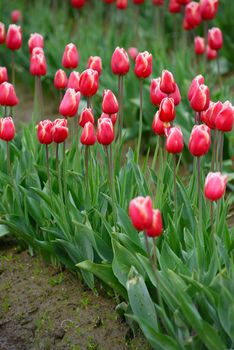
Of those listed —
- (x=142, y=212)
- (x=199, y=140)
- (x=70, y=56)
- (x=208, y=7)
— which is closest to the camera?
(x=142, y=212)

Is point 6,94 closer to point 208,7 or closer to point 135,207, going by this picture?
point 135,207

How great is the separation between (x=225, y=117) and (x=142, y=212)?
2.13 feet

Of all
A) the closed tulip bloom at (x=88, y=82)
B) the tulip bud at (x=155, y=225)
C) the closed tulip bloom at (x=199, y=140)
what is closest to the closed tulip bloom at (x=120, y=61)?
the closed tulip bloom at (x=88, y=82)

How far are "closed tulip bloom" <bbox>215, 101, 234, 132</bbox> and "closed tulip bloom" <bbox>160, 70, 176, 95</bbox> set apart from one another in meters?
0.36

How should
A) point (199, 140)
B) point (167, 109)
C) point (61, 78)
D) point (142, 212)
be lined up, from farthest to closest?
point (61, 78), point (167, 109), point (199, 140), point (142, 212)

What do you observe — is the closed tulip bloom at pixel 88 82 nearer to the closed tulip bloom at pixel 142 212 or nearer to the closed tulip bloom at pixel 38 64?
the closed tulip bloom at pixel 38 64

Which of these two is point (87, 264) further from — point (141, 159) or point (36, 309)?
point (141, 159)

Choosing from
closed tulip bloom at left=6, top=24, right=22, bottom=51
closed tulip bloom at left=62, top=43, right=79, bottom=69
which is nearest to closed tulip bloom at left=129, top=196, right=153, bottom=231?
closed tulip bloom at left=62, top=43, right=79, bottom=69

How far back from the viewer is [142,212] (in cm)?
279

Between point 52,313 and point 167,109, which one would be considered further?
point 52,313

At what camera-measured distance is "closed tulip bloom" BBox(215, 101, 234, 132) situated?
10.6 ft

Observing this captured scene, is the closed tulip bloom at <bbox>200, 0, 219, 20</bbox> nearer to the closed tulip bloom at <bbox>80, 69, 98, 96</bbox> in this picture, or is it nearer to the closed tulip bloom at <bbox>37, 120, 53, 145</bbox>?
the closed tulip bloom at <bbox>80, 69, 98, 96</bbox>

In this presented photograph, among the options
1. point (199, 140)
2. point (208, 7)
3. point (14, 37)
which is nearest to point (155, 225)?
point (199, 140)

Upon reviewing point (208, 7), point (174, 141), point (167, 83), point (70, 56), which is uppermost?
point (208, 7)
